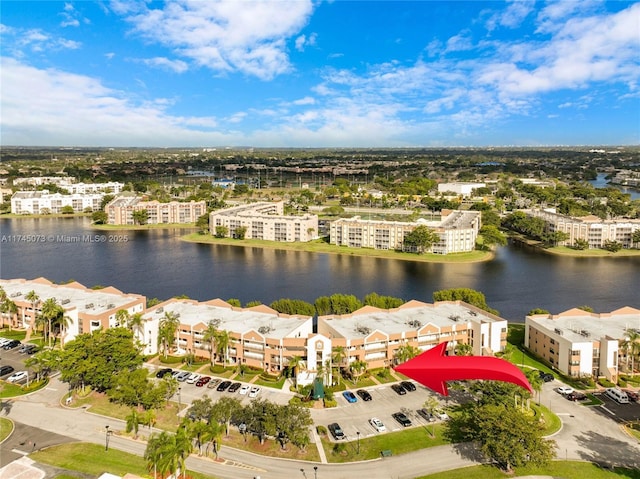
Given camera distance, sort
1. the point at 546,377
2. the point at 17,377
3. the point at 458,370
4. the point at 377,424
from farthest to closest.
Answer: the point at 546,377, the point at 17,377, the point at 377,424, the point at 458,370

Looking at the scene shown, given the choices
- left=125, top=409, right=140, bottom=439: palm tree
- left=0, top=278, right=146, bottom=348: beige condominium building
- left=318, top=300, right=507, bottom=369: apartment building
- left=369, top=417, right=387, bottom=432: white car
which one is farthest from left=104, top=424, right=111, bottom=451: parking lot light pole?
left=318, top=300, right=507, bottom=369: apartment building

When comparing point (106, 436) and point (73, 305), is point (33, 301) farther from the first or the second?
point (106, 436)

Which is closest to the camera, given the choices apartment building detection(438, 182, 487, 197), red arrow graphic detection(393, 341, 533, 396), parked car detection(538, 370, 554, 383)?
red arrow graphic detection(393, 341, 533, 396)

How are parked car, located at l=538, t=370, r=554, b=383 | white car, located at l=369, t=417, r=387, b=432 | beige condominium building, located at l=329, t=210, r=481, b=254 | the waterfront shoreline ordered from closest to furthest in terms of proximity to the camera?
white car, located at l=369, t=417, r=387, b=432
parked car, located at l=538, t=370, r=554, b=383
the waterfront shoreline
beige condominium building, located at l=329, t=210, r=481, b=254

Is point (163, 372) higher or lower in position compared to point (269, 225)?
lower

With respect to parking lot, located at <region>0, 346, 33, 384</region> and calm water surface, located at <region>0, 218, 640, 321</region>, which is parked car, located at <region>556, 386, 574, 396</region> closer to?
calm water surface, located at <region>0, 218, 640, 321</region>

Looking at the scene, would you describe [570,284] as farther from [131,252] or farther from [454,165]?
[454,165]

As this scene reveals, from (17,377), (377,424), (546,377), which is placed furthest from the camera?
(546,377)

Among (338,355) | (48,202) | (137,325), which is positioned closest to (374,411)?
(338,355)
